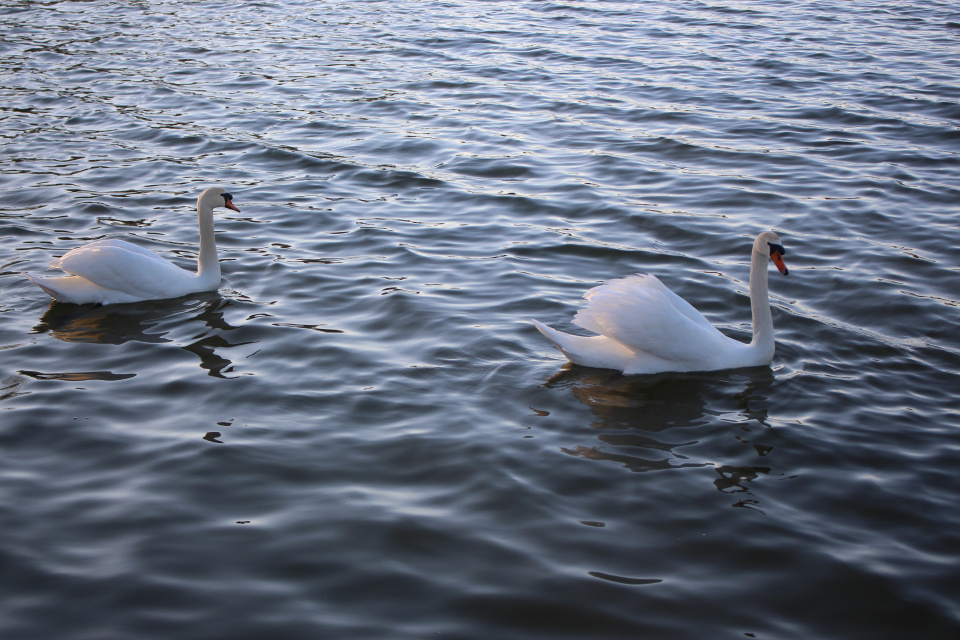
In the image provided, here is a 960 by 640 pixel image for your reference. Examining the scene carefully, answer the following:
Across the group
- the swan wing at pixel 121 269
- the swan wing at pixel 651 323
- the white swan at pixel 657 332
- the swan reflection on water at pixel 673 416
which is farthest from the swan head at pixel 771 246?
the swan wing at pixel 121 269

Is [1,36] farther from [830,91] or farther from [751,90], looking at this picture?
[830,91]

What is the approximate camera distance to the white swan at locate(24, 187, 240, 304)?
25.3 feet

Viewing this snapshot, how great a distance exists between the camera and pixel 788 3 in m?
21.5

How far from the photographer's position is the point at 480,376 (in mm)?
6613

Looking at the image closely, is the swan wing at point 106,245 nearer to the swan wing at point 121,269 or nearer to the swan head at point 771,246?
the swan wing at point 121,269

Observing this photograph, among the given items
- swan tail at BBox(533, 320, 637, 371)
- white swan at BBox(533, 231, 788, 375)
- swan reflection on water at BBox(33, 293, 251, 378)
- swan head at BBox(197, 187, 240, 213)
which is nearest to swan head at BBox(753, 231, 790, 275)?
white swan at BBox(533, 231, 788, 375)

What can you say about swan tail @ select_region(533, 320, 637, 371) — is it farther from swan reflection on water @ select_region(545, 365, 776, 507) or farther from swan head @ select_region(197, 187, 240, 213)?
swan head @ select_region(197, 187, 240, 213)

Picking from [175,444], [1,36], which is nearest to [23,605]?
[175,444]

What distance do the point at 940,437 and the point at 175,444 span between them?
5.09 meters

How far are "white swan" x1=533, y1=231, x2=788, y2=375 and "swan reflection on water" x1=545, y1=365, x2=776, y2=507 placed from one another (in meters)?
0.11

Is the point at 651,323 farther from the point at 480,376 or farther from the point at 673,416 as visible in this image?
the point at 480,376

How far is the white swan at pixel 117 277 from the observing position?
771 cm

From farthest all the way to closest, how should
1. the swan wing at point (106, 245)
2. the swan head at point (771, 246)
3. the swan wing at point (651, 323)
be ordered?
the swan wing at point (106, 245) < the swan head at point (771, 246) < the swan wing at point (651, 323)

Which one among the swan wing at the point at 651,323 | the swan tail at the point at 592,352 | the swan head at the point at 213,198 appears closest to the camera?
the swan wing at the point at 651,323
